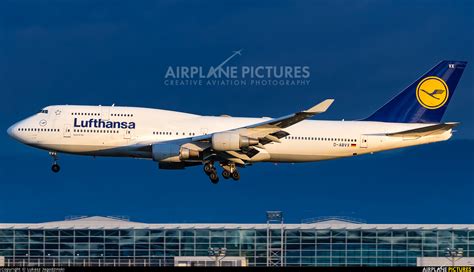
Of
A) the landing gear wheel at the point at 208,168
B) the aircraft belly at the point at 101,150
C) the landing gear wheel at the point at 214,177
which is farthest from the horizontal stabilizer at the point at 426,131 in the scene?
the aircraft belly at the point at 101,150

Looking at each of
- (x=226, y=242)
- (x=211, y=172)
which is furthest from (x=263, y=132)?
(x=226, y=242)

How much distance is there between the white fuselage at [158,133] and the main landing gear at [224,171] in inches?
56.7

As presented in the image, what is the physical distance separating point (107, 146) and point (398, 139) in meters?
16.9

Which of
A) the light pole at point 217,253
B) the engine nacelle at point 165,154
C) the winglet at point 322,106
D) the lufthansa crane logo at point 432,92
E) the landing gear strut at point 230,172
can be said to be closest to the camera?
the winglet at point 322,106

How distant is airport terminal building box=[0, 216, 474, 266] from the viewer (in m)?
86.7

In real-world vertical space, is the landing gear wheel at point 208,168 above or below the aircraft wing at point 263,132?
below

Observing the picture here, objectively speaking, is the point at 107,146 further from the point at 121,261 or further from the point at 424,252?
the point at 424,252

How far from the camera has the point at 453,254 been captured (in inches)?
3246

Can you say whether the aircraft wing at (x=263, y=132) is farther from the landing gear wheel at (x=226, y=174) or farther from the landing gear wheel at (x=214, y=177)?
the landing gear wheel at (x=214, y=177)

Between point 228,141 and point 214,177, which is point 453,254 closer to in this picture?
point 214,177

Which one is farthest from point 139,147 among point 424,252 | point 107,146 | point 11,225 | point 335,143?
point 424,252

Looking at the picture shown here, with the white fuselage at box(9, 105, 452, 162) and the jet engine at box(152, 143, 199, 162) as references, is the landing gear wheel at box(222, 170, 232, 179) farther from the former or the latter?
the jet engine at box(152, 143, 199, 162)

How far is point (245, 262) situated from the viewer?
82750 millimetres

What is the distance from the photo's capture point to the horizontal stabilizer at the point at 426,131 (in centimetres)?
7306
